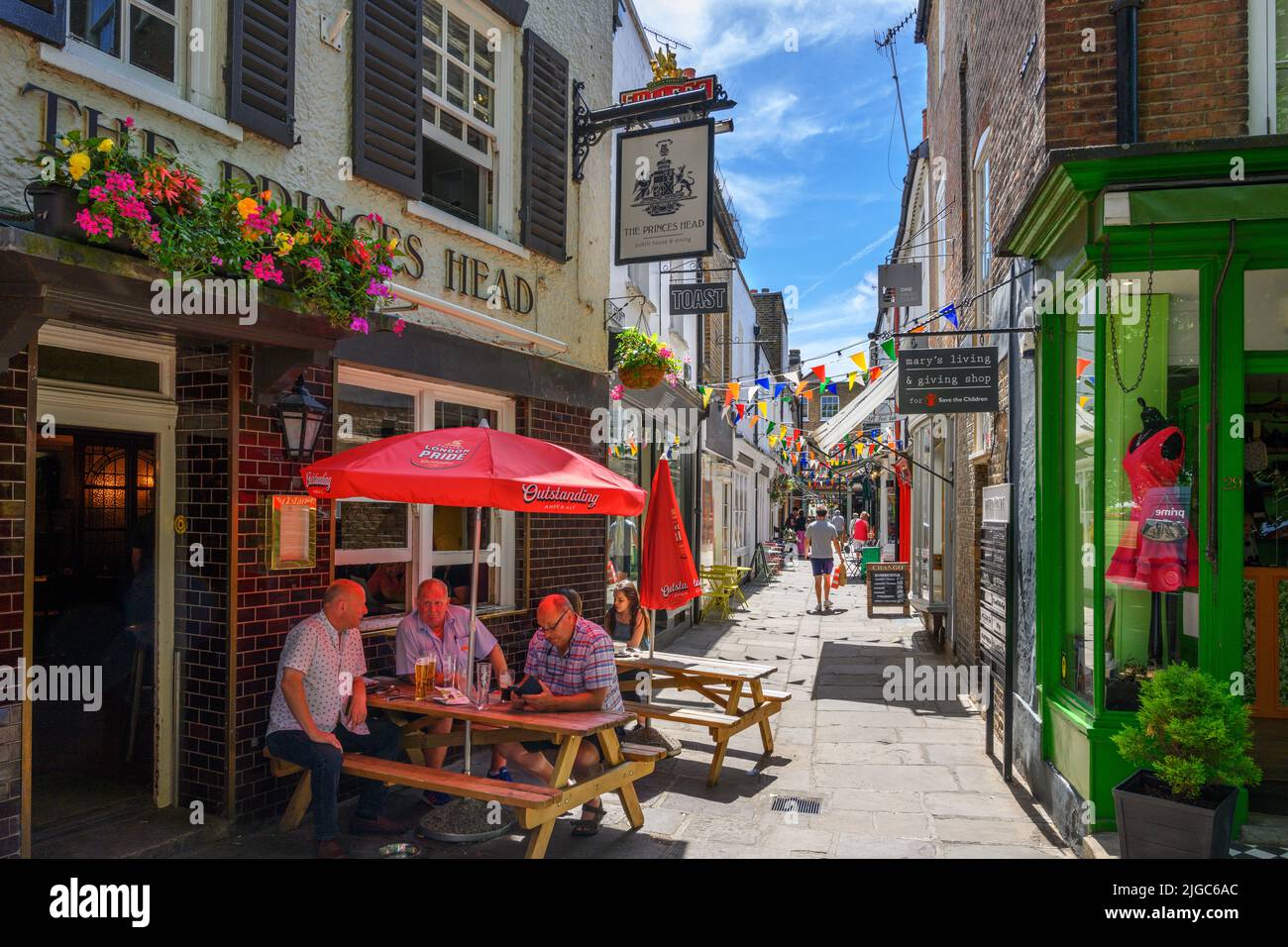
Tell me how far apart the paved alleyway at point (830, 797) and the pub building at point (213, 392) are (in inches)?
40.8

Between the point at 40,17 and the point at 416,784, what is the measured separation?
4.08m

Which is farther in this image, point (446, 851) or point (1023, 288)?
point (1023, 288)

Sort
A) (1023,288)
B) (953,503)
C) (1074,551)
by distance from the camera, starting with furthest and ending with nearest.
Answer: (953,503), (1023,288), (1074,551)

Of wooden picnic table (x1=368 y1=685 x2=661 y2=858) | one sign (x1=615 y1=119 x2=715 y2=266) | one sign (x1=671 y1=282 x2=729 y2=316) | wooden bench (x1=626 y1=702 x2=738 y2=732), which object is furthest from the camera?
one sign (x1=671 y1=282 x2=729 y2=316)

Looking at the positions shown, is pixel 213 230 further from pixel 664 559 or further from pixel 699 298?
pixel 699 298

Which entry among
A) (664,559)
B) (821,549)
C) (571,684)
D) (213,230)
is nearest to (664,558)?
(664,559)

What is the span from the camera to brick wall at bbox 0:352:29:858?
3.99 meters

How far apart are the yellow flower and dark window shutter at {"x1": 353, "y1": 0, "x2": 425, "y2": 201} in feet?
7.85

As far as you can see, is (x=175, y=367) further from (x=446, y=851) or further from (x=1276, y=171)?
(x=1276, y=171)

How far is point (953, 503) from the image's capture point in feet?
39.8

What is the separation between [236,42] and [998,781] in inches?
272

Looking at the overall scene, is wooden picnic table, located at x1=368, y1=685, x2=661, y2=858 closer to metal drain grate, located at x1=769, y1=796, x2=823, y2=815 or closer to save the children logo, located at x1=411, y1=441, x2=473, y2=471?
metal drain grate, located at x1=769, y1=796, x2=823, y2=815

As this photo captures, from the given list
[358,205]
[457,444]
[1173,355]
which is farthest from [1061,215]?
[358,205]

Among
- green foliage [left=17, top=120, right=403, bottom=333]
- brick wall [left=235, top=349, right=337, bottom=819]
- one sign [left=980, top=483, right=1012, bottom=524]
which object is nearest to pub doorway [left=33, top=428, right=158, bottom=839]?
brick wall [left=235, top=349, right=337, bottom=819]
